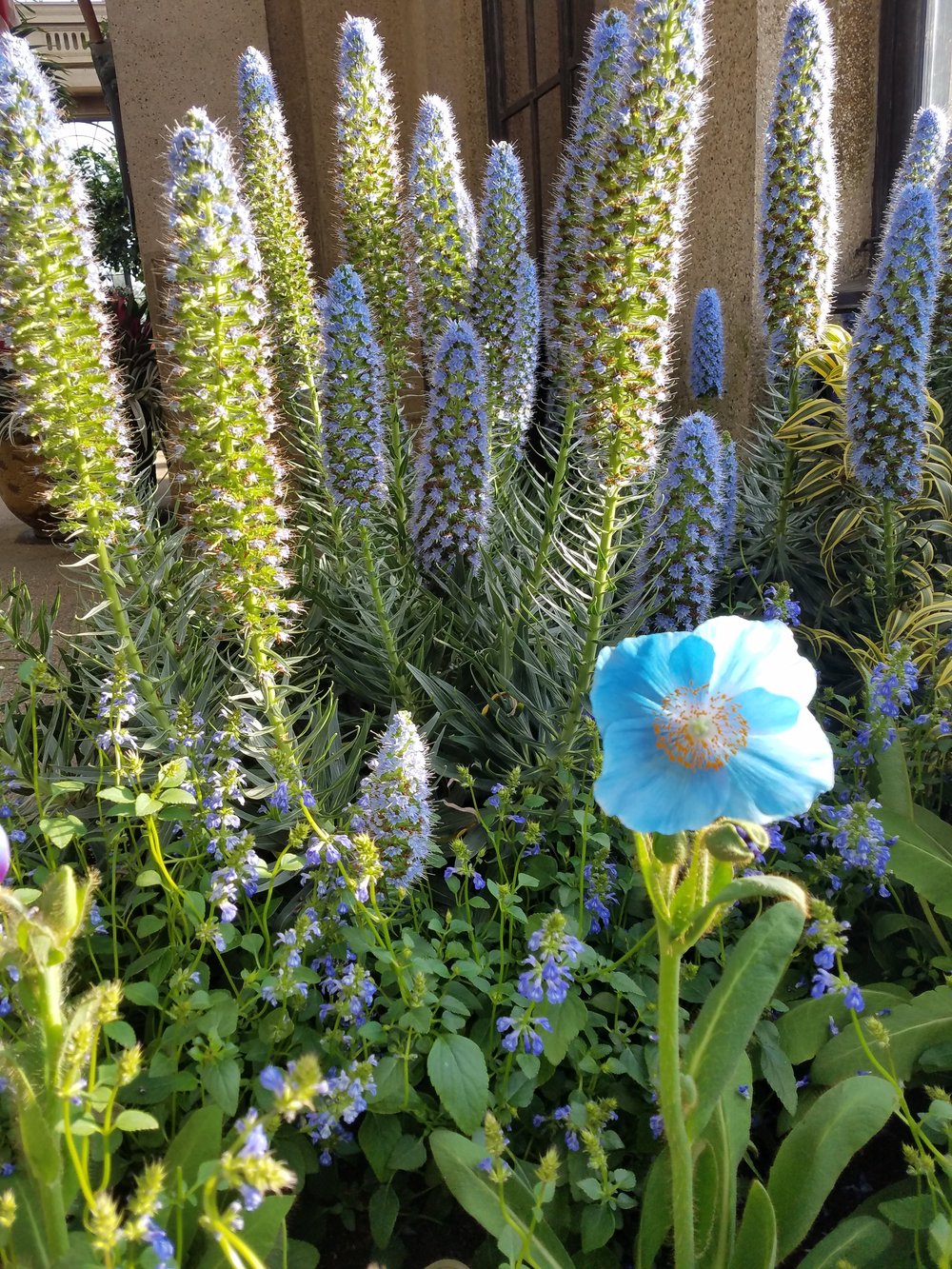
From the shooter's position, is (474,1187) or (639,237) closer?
(474,1187)

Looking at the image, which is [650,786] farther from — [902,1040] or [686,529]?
[686,529]

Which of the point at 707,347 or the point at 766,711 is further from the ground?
the point at 766,711

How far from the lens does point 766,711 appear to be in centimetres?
86

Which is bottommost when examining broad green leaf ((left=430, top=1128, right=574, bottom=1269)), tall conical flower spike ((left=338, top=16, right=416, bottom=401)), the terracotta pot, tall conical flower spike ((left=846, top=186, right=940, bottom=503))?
the terracotta pot

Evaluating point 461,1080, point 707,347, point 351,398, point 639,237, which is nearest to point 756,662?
point 461,1080

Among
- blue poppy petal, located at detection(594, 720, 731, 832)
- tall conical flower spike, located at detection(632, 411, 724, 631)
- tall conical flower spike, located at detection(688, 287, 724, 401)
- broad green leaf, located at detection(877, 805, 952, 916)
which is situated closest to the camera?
blue poppy petal, located at detection(594, 720, 731, 832)

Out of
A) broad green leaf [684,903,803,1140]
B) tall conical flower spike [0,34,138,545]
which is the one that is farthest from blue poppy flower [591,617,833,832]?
tall conical flower spike [0,34,138,545]

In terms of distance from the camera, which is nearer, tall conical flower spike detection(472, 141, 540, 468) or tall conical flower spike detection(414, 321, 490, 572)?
tall conical flower spike detection(414, 321, 490, 572)

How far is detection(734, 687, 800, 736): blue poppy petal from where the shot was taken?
85cm

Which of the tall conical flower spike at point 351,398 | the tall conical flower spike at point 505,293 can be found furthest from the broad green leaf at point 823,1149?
the tall conical flower spike at point 505,293

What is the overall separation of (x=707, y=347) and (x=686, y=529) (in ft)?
3.90

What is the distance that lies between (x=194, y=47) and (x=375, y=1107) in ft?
15.8

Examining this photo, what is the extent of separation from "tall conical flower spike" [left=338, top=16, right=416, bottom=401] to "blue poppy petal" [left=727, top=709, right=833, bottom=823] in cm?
166

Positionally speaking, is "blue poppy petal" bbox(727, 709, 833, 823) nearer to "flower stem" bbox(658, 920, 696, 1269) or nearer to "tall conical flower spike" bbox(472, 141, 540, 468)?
"flower stem" bbox(658, 920, 696, 1269)
